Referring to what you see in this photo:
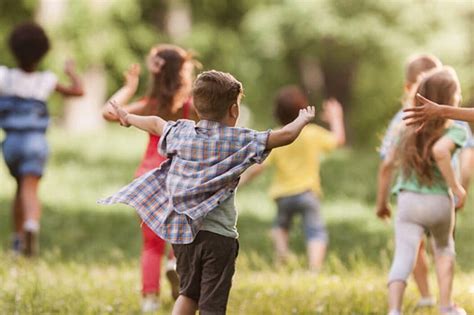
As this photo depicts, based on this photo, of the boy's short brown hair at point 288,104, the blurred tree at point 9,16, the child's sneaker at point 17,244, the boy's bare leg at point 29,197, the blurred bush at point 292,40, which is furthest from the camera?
the blurred tree at point 9,16

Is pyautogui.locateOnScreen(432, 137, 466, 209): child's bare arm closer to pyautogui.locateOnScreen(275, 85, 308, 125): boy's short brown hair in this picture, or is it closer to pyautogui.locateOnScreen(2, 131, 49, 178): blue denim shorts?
pyautogui.locateOnScreen(275, 85, 308, 125): boy's short brown hair

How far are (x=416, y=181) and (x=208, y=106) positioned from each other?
1.65 m

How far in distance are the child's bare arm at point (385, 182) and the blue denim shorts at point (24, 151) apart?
3.34 meters

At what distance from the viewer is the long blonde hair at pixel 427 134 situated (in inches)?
230

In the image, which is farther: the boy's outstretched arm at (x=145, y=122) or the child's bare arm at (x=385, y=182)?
the child's bare arm at (x=385, y=182)

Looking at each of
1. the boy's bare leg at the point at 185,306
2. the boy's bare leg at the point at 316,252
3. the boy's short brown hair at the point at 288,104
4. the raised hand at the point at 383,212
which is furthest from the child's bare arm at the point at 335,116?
the boy's bare leg at the point at 185,306

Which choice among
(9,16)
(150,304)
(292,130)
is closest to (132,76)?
(150,304)

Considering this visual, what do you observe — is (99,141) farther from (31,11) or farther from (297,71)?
(297,71)

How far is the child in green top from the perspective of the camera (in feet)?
19.2

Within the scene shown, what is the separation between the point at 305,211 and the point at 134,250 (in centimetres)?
244

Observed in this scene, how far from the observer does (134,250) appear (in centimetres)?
1092

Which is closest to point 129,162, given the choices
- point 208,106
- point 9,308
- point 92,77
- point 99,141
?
point 99,141

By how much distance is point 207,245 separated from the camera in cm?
496

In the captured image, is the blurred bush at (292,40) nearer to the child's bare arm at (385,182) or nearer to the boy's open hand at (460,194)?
the child's bare arm at (385,182)
